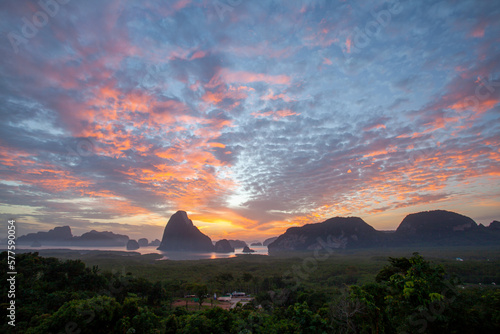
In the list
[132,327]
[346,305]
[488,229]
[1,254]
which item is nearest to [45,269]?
[1,254]

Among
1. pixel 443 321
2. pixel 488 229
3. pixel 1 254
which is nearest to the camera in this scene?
pixel 443 321

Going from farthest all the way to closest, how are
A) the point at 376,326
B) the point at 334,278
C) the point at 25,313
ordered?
the point at 334,278
the point at 25,313
the point at 376,326

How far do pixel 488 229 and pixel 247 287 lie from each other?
251 m

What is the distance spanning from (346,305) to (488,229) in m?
274

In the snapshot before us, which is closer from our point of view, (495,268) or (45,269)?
(45,269)

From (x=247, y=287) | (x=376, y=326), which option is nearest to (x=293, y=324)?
(x=376, y=326)

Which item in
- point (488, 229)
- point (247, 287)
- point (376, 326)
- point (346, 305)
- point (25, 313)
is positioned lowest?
point (247, 287)

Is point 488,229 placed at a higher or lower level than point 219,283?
higher

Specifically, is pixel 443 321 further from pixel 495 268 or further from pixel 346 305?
pixel 495 268

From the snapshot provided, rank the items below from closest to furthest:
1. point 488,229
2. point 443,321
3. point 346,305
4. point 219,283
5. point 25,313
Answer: point 443,321 < point 346,305 < point 25,313 < point 219,283 < point 488,229

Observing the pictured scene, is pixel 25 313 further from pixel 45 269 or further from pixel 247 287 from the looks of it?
pixel 247 287

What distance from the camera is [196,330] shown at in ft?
56.5

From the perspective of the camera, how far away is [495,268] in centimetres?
6119

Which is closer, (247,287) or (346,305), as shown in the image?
(346,305)
